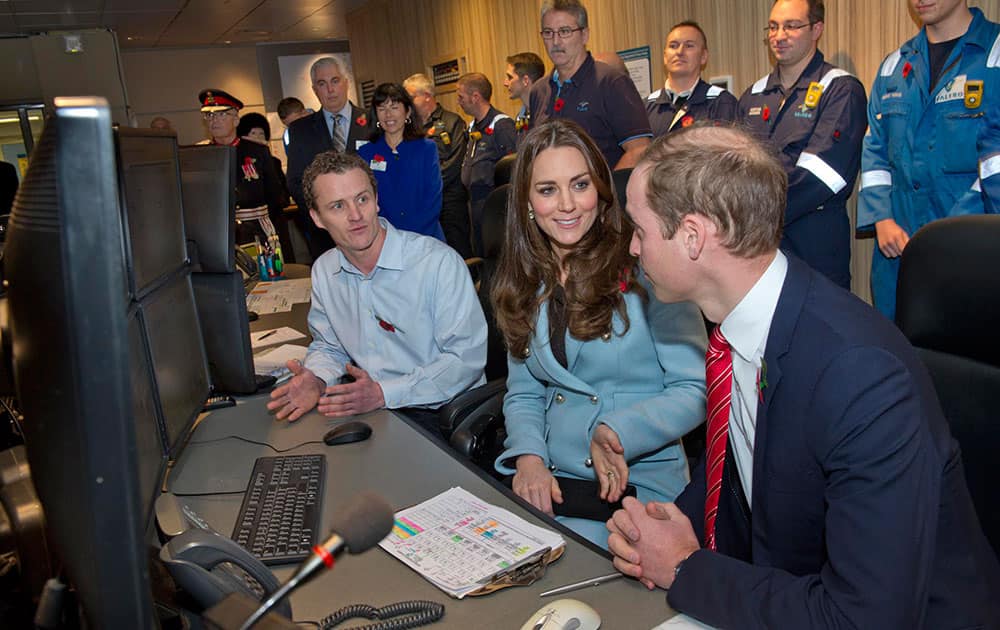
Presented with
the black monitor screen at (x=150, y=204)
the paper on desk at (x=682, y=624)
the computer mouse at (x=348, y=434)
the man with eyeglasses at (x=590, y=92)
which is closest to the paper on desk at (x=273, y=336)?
the computer mouse at (x=348, y=434)

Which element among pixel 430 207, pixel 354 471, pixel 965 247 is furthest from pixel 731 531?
pixel 430 207

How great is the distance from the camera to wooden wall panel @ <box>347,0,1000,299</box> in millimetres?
3404

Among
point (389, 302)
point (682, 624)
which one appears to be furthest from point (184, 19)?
point (682, 624)

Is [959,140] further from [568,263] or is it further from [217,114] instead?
[217,114]

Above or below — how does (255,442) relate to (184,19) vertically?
below

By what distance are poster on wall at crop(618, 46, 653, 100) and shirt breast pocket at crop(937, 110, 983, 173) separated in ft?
7.31

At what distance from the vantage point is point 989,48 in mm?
2598

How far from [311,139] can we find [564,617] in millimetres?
4085

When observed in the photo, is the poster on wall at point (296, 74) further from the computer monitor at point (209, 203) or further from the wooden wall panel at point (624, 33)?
the computer monitor at point (209, 203)

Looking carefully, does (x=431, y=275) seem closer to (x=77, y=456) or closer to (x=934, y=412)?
(x=934, y=412)

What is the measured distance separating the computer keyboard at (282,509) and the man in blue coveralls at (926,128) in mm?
2292

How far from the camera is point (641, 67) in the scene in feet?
15.7

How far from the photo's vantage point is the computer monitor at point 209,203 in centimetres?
168

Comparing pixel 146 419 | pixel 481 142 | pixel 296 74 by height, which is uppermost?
pixel 296 74
